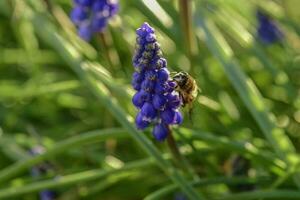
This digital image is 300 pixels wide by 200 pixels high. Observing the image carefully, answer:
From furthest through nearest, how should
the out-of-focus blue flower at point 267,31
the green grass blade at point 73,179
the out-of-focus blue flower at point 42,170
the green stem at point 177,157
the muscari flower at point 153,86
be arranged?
1. the out-of-focus blue flower at point 267,31
2. the out-of-focus blue flower at point 42,170
3. the green grass blade at point 73,179
4. the green stem at point 177,157
5. the muscari flower at point 153,86

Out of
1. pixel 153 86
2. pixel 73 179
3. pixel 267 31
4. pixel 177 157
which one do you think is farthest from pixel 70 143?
pixel 267 31

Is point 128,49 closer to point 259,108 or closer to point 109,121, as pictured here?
point 109,121

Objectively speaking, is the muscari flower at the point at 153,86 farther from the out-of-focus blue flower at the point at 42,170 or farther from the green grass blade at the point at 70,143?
the out-of-focus blue flower at the point at 42,170

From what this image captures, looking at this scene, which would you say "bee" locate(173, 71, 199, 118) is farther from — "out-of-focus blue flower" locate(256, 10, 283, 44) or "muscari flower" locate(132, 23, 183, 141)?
"out-of-focus blue flower" locate(256, 10, 283, 44)

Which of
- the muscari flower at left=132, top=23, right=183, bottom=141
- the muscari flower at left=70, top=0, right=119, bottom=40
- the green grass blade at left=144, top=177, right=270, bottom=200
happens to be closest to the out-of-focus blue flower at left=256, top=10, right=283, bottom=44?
the muscari flower at left=70, top=0, right=119, bottom=40

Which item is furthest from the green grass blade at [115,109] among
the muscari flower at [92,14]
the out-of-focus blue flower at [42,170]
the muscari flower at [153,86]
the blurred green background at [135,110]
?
the out-of-focus blue flower at [42,170]

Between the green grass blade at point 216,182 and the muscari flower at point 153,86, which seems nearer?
the muscari flower at point 153,86

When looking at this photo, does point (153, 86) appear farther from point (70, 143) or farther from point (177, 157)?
point (70, 143)
